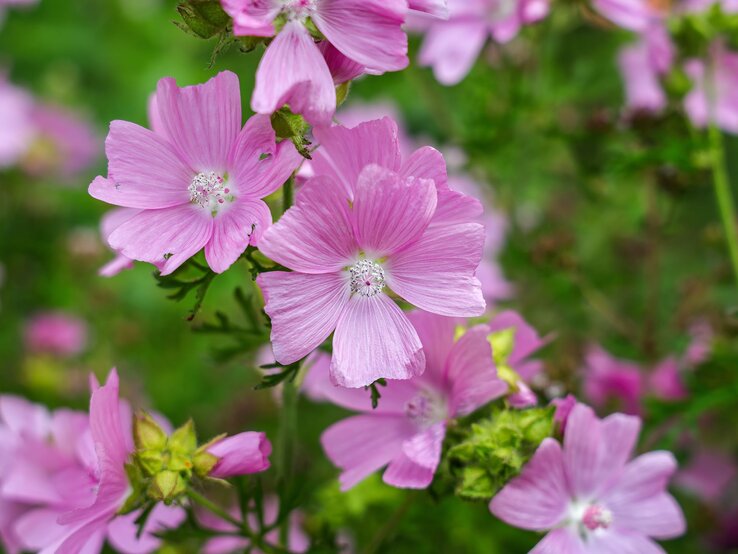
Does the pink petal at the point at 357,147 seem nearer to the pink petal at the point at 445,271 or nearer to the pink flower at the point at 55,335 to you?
the pink petal at the point at 445,271

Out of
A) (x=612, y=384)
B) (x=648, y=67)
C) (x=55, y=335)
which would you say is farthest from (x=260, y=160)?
(x=55, y=335)

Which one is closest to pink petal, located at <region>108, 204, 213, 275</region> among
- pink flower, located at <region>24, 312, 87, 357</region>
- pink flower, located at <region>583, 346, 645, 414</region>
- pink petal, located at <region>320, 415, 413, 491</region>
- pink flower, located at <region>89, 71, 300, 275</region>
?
pink flower, located at <region>89, 71, 300, 275</region>

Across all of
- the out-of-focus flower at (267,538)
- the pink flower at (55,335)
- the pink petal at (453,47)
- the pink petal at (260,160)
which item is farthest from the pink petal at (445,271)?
the pink flower at (55,335)

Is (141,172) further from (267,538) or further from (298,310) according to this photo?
(267,538)

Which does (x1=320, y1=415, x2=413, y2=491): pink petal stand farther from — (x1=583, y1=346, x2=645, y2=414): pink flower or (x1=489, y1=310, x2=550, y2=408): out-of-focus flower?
(x1=583, y1=346, x2=645, y2=414): pink flower

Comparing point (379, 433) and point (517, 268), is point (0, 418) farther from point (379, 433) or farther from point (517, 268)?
point (517, 268)

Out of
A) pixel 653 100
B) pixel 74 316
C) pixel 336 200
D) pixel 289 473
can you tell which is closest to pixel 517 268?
Result: pixel 653 100
